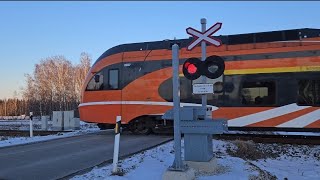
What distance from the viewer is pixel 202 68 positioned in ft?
25.6

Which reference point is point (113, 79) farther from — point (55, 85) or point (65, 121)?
point (55, 85)

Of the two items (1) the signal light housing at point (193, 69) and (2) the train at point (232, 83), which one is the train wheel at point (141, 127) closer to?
(2) the train at point (232, 83)

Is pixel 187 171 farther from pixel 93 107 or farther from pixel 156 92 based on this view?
pixel 93 107

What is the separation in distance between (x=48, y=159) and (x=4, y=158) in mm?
1187

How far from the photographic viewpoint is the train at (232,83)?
47.7 ft

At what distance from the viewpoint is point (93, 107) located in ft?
58.2

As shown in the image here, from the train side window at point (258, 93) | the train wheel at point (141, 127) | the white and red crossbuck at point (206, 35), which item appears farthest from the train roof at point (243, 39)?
the white and red crossbuck at point (206, 35)

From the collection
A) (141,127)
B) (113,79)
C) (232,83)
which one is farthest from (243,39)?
(113,79)

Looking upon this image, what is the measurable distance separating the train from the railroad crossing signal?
760cm

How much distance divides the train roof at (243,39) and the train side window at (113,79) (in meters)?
0.89

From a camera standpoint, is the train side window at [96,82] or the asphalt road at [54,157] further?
the train side window at [96,82]

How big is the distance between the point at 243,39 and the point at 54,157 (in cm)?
861

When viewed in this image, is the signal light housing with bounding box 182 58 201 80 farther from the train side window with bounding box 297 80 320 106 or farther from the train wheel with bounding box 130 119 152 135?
the train wheel with bounding box 130 119 152 135

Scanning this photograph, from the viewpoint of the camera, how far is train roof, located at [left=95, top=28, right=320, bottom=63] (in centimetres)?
1475
